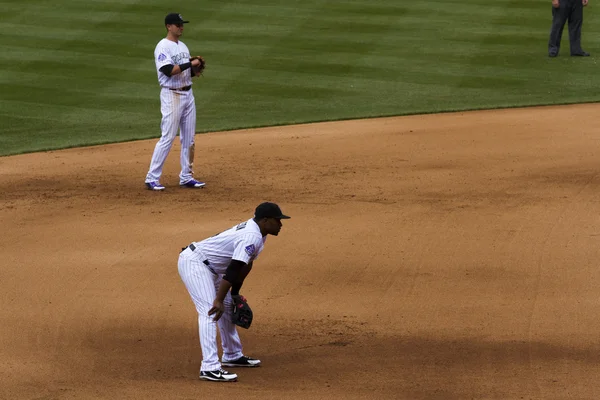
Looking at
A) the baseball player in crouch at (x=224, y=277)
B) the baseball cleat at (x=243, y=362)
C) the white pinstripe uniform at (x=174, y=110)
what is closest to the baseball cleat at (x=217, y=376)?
the baseball player in crouch at (x=224, y=277)

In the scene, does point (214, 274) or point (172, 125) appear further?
point (172, 125)

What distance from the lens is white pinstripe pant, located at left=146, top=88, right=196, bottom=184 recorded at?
14328 mm

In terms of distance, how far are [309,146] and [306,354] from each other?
786 centimetres

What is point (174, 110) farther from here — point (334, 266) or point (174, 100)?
point (334, 266)

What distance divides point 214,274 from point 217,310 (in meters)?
0.47

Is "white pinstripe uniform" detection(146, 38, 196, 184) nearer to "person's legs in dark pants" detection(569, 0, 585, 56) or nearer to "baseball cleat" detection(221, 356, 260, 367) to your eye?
"baseball cleat" detection(221, 356, 260, 367)

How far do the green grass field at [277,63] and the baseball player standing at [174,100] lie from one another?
3566 mm

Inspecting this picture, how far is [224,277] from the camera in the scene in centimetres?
862

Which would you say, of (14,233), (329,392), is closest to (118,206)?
(14,233)

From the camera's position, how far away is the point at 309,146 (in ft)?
55.0

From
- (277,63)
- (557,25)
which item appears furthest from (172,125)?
(557,25)

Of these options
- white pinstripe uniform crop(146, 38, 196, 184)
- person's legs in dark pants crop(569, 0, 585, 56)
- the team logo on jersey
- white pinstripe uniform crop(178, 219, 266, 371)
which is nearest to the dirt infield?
white pinstripe uniform crop(178, 219, 266, 371)

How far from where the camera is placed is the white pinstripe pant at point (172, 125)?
14.3 metres

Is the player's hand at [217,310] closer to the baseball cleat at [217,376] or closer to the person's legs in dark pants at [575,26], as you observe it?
the baseball cleat at [217,376]
